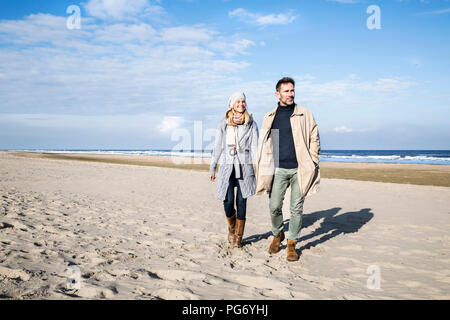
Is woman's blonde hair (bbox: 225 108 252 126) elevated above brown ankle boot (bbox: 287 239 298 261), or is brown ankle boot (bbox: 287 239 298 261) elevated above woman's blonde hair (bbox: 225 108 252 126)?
woman's blonde hair (bbox: 225 108 252 126)

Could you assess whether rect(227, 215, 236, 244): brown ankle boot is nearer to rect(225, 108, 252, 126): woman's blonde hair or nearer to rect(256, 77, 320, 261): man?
rect(256, 77, 320, 261): man

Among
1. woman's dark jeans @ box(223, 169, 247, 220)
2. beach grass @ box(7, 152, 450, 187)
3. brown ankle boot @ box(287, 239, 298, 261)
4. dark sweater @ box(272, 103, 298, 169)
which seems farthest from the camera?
beach grass @ box(7, 152, 450, 187)

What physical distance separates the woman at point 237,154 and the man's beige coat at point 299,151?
0.57 ft

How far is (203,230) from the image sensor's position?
5.29 m

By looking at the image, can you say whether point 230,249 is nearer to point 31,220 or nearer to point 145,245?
point 145,245

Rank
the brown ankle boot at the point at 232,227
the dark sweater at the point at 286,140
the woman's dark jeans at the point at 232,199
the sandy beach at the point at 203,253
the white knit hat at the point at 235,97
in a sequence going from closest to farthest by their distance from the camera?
the sandy beach at the point at 203,253
the dark sweater at the point at 286,140
the white knit hat at the point at 235,97
the woman's dark jeans at the point at 232,199
the brown ankle boot at the point at 232,227

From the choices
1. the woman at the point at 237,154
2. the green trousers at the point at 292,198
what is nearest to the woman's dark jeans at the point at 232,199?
the woman at the point at 237,154

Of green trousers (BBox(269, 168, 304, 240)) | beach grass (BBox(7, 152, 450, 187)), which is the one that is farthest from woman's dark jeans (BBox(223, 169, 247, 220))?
beach grass (BBox(7, 152, 450, 187))

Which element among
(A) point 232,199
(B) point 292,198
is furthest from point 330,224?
(A) point 232,199

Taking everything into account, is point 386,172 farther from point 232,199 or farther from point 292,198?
point 232,199

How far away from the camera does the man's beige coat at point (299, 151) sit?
3.88 metres

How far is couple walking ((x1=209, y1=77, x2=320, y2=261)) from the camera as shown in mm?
3910

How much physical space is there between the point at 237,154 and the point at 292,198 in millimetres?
970

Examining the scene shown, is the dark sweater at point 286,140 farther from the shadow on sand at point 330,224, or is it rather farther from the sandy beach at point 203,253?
the shadow on sand at point 330,224
